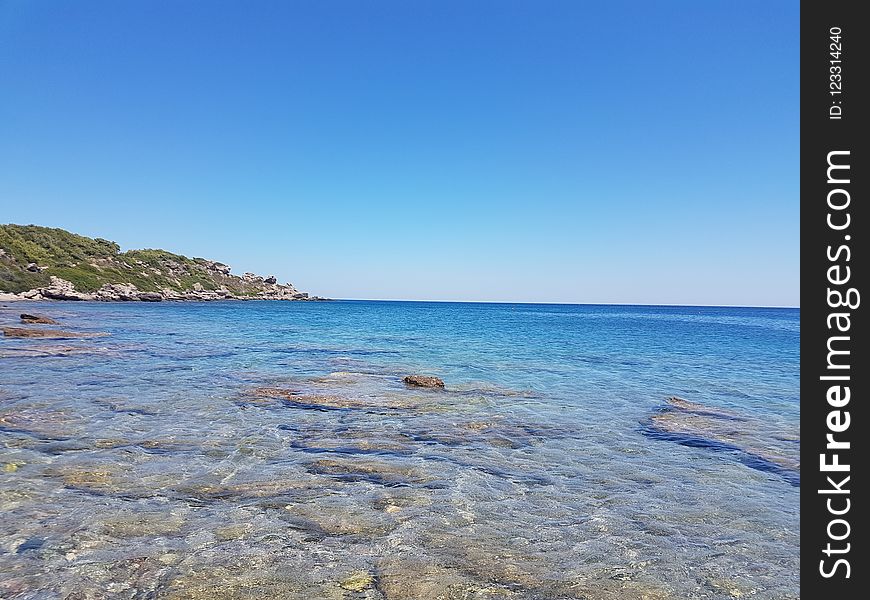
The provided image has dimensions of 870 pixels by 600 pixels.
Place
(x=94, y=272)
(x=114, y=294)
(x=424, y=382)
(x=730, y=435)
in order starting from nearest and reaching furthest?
1. (x=730, y=435)
2. (x=424, y=382)
3. (x=114, y=294)
4. (x=94, y=272)

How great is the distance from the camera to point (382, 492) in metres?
7.89

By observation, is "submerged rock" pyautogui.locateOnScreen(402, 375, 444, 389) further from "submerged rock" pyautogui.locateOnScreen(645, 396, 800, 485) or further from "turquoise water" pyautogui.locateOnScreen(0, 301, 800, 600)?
"submerged rock" pyautogui.locateOnScreen(645, 396, 800, 485)

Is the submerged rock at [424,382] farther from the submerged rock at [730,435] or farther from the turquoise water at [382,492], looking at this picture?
the submerged rock at [730,435]

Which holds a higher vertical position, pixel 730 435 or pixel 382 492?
pixel 382 492

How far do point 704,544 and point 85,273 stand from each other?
138 m


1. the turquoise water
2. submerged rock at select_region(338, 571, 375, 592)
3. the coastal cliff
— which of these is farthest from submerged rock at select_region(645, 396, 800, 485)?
the coastal cliff

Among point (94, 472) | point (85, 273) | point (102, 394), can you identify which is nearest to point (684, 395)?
point (94, 472)

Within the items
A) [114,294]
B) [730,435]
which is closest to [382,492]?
[730,435]

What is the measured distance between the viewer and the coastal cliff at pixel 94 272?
319 feet

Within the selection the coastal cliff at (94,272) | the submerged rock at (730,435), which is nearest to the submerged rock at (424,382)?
the submerged rock at (730,435)

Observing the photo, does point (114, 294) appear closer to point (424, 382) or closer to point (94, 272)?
point (94, 272)

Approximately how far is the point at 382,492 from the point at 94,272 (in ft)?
458

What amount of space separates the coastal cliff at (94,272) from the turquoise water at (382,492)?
10318 centimetres
